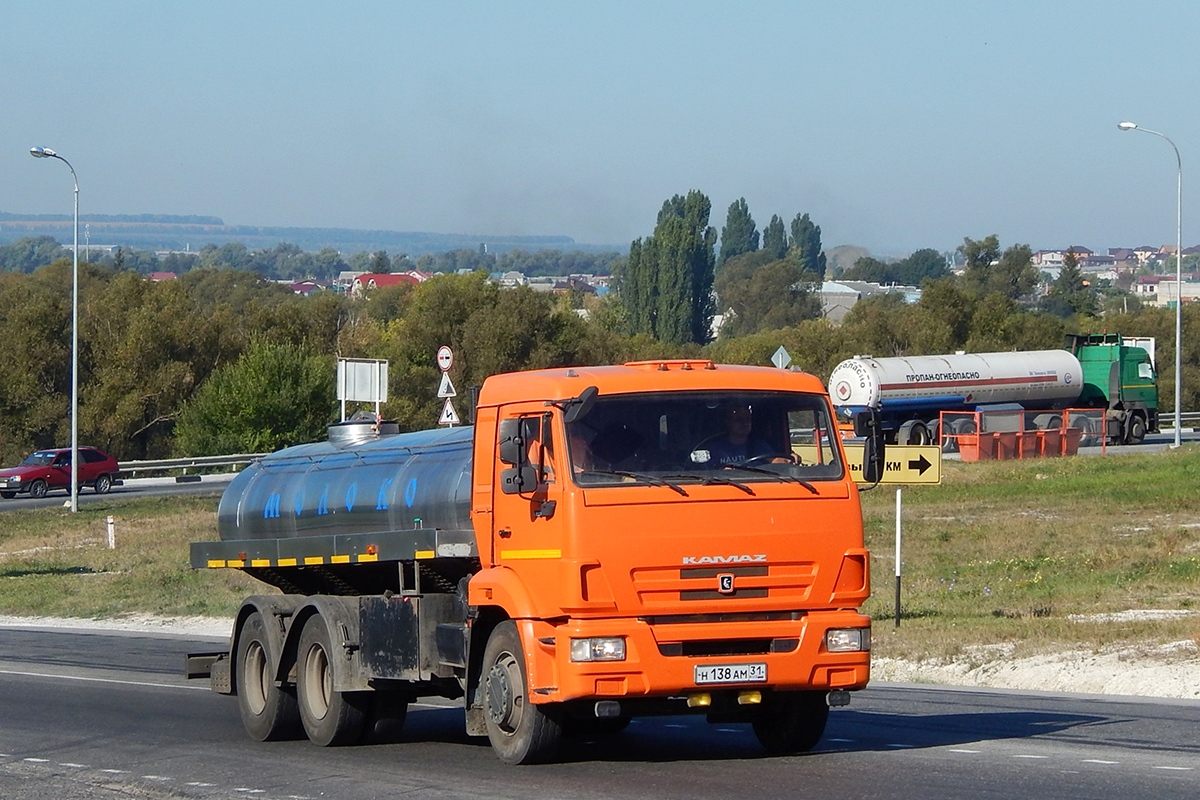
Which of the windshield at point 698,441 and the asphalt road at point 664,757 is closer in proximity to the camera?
the asphalt road at point 664,757

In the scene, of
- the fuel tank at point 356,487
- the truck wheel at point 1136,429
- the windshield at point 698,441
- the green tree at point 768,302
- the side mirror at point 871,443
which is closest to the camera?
the windshield at point 698,441

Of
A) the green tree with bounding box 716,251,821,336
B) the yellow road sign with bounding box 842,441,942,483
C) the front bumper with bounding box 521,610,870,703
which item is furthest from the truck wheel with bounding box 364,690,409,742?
the green tree with bounding box 716,251,821,336

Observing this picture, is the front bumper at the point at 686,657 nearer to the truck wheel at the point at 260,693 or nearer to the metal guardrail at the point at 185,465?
the truck wheel at the point at 260,693

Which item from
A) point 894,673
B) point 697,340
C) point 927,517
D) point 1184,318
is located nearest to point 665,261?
point 697,340

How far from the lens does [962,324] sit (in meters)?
96.1

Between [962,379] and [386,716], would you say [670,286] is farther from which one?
[386,716]

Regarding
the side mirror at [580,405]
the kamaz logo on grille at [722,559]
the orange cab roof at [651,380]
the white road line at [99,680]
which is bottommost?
the white road line at [99,680]

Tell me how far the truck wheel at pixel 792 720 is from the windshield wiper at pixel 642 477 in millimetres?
1813

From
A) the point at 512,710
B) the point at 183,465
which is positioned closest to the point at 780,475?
the point at 512,710

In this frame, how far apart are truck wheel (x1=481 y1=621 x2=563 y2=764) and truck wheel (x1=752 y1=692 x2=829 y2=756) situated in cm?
158

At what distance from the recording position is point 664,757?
1152cm

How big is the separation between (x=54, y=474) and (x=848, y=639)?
171 ft

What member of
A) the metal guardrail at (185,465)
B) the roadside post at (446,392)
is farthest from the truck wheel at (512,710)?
the metal guardrail at (185,465)

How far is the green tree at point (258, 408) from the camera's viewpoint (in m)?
70.4
